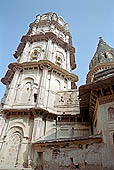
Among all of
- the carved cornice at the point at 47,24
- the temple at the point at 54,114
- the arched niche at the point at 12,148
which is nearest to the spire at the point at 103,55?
the temple at the point at 54,114

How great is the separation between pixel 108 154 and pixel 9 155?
8.80m

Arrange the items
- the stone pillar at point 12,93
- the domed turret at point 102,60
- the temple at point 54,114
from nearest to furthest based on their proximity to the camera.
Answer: the temple at point 54,114
the stone pillar at point 12,93
the domed turret at point 102,60

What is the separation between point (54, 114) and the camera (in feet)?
54.8

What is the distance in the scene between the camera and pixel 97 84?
1088 centimetres

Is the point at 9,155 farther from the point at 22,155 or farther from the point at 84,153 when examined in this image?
the point at 84,153

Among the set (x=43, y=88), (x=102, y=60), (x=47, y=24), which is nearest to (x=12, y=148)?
(x=43, y=88)

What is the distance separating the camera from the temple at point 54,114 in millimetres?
10477

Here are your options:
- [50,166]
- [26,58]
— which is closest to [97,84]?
[50,166]

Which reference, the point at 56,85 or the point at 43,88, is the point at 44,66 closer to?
the point at 56,85

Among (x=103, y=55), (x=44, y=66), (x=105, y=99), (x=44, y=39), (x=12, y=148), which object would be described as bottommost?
(x=12, y=148)

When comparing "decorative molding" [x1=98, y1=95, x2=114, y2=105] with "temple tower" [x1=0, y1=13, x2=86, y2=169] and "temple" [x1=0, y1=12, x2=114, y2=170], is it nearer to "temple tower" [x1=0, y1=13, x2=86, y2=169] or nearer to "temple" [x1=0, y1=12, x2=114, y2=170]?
"temple" [x1=0, y1=12, x2=114, y2=170]

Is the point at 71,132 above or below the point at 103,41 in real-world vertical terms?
below

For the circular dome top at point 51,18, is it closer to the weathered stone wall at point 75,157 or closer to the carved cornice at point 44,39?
the carved cornice at point 44,39

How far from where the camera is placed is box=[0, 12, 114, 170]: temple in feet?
34.4
